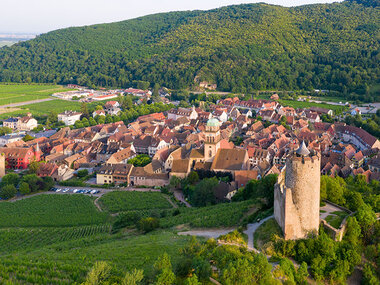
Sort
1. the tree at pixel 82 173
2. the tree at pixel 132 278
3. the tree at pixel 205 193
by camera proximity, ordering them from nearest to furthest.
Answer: the tree at pixel 132 278 < the tree at pixel 205 193 < the tree at pixel 82 173

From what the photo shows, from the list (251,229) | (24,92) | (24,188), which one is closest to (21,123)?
(24,188)

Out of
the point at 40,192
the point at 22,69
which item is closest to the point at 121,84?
the point at 22,69

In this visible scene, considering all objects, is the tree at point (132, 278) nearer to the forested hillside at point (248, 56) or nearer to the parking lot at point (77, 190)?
the parking lot at point (77, 190)

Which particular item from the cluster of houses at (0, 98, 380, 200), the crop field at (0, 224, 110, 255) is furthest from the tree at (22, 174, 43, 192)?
the crop field at (0, 224, 110, 255)

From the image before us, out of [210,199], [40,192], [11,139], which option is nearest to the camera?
[210,199]

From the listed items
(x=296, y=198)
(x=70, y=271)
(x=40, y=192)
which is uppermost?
(x=296, y=198)

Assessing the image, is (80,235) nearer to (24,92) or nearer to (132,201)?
(132,201)

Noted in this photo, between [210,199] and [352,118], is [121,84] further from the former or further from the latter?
[210,199]

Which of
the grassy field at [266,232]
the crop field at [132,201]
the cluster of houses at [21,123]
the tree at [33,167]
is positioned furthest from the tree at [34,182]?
the cluster of houses at [21,123]
